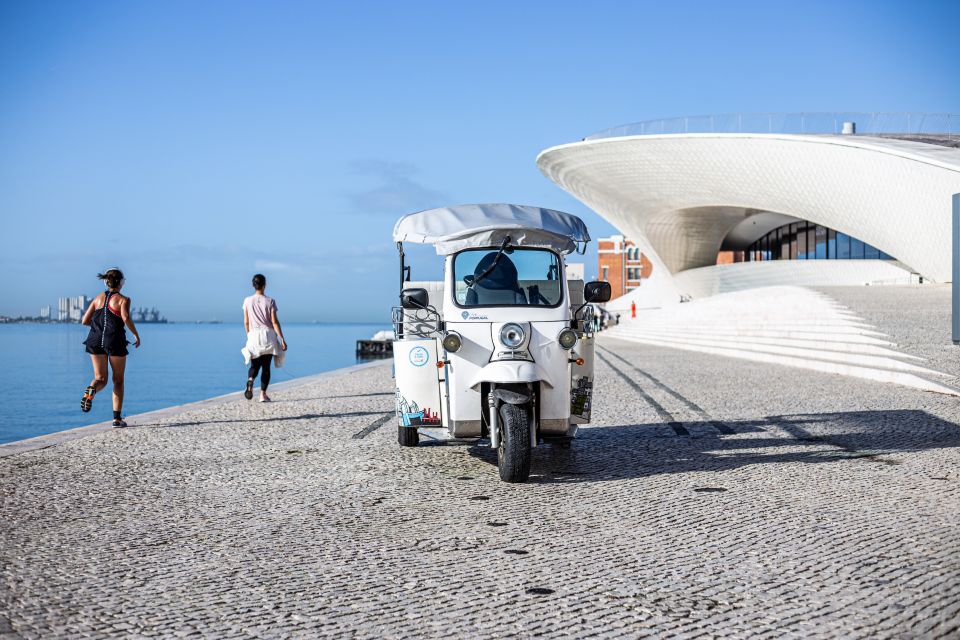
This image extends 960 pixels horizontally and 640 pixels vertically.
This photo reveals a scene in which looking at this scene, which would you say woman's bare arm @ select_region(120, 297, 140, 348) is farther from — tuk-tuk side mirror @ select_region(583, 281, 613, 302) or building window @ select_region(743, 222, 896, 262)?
building window @ select_region(743, 222, 896, 262)

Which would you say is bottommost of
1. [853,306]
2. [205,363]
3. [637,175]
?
[205,363]

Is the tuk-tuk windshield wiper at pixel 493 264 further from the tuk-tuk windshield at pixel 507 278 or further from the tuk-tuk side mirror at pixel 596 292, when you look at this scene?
the tuk-tuk side mirror at pixel 596 292

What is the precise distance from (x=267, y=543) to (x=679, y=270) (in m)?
69.6

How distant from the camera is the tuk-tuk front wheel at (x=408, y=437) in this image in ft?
25.9

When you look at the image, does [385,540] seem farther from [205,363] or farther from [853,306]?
[205,363]

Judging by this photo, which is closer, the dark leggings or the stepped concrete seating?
the dark leggings

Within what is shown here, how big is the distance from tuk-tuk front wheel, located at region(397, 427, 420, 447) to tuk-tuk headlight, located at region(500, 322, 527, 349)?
1.85m

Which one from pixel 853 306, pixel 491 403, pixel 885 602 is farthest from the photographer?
pixel 853 306

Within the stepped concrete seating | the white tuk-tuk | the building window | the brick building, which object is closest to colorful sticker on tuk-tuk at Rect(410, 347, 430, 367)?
the white tuk-tuk

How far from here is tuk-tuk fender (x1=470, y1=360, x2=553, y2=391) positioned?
20.0 feet

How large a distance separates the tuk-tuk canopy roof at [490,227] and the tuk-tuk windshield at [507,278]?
0.39ft

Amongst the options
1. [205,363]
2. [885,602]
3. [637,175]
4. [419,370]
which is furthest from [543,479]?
[637,175]

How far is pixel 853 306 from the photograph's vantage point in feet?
72.8

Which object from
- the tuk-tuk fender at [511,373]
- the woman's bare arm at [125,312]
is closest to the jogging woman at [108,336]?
the woman's bare arm at [125,312]
